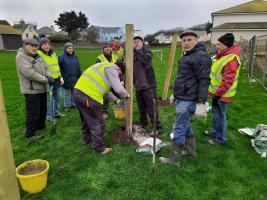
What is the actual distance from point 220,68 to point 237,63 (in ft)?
0.96

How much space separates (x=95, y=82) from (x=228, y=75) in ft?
7.63

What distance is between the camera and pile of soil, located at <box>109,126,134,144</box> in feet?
16.5

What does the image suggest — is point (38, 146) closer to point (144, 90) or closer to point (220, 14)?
point (144, 90)

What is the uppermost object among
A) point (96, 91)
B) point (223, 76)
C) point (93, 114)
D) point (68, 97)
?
point (223, 76)

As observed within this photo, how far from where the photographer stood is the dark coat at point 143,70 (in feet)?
16.7

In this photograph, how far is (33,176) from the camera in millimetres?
3340

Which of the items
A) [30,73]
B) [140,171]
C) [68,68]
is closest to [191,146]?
[140,171]

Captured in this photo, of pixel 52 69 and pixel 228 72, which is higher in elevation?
pixel 228 72

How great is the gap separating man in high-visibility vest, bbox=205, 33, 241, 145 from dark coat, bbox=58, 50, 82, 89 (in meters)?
3.99

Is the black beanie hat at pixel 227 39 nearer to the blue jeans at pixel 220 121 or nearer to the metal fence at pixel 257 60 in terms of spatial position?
the blue jeans at pixel 220 121

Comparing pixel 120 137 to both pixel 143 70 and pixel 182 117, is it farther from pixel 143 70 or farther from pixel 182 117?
pixel 182 117

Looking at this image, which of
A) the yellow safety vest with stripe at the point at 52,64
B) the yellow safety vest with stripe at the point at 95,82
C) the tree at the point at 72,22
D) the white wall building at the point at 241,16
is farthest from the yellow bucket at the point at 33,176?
the tree at the point at 72,22

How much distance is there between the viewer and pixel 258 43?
16203mm

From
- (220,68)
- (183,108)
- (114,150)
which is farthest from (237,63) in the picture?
(114,150)
